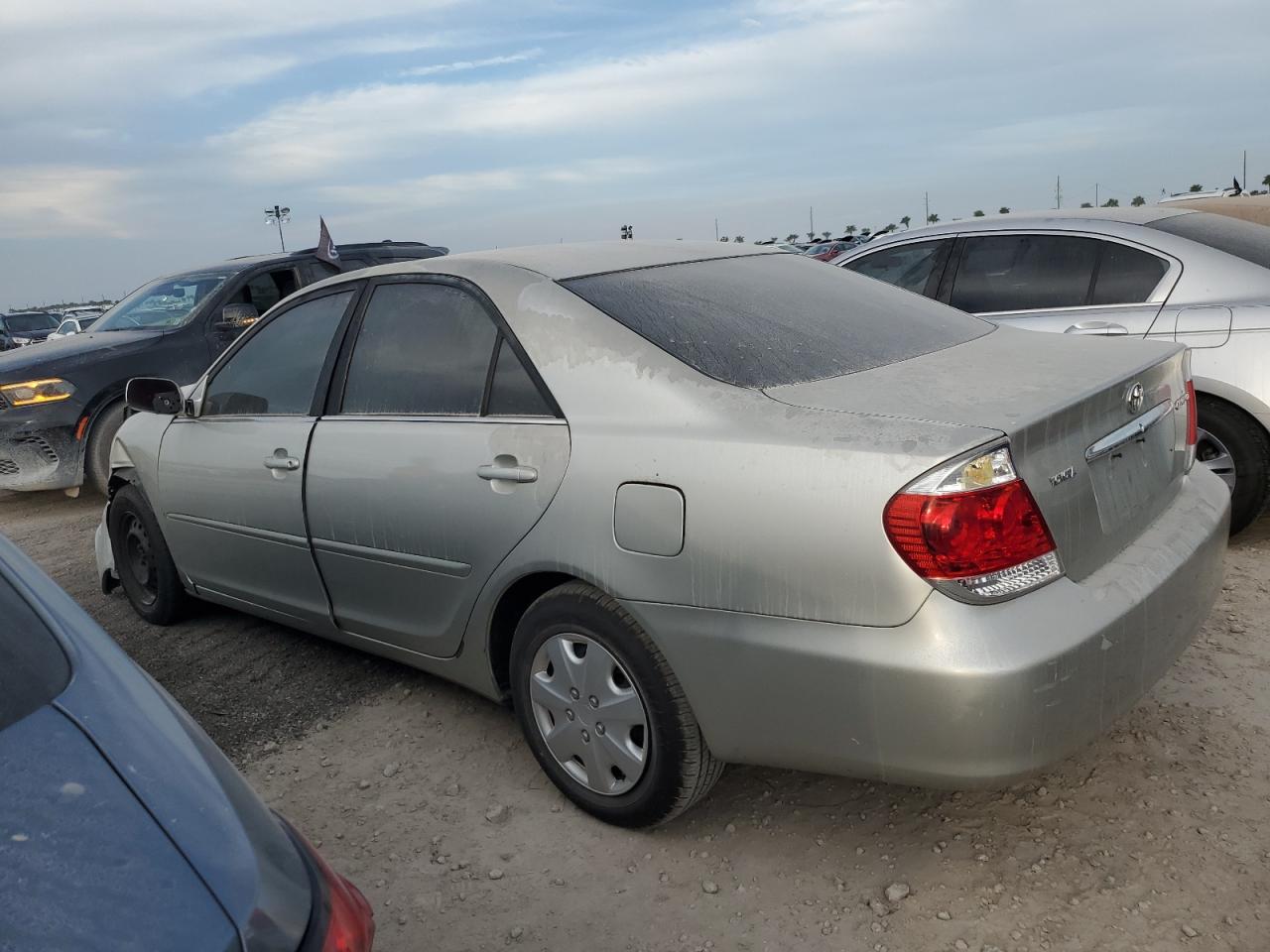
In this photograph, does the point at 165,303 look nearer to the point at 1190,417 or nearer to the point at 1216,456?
the point at 1216,456

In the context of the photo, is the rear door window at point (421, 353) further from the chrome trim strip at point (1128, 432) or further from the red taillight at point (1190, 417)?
the red taillight at point (1190, 417)

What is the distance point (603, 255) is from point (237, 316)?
5.35 m

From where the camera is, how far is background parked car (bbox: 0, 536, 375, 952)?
1158 mm

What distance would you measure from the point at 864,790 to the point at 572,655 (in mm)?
943

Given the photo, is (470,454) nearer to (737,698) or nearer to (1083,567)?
(737,698)

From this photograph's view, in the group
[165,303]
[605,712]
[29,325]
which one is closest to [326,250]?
[165,303]

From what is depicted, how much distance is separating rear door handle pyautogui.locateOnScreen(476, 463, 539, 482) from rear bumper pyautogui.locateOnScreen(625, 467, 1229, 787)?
0.49 meters

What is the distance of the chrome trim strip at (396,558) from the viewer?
10.1 feet

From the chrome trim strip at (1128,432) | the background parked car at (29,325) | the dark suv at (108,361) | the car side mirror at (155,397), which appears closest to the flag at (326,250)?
the dark suv at (108,361)

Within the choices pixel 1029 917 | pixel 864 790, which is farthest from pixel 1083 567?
pixel 864 790

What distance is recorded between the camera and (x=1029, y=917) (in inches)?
95.1

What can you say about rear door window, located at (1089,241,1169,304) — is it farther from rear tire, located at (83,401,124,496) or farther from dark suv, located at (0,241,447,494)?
rear tire, located at (83,401,124,496)

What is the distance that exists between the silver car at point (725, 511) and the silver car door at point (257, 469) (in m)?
0.02

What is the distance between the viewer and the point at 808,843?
280 centimetres
